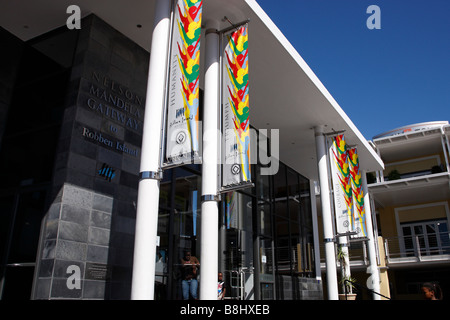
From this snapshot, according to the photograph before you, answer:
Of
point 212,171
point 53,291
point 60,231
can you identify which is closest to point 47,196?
point 60,231

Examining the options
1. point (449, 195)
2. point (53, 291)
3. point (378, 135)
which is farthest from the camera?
point (378, 135)

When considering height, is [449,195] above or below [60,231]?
above

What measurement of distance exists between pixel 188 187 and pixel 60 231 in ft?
12.3

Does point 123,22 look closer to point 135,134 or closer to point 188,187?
point 135,134

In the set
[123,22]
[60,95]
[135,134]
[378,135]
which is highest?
[378,135]

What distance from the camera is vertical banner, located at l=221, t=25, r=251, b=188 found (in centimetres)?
723

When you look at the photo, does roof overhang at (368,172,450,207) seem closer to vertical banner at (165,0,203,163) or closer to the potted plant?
the potted plant

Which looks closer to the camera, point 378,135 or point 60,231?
point 60,231

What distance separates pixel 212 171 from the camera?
23.2 feet

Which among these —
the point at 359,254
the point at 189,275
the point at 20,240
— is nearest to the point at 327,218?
the point at 189,275

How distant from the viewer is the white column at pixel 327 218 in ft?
40.0

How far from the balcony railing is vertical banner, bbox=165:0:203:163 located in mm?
19209

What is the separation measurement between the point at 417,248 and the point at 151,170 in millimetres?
20205
